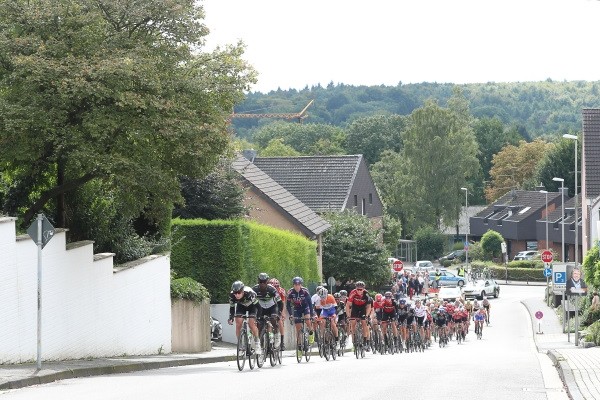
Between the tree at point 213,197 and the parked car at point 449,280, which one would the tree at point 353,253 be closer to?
the tree at point 213,197

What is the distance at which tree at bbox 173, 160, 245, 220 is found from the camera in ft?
144

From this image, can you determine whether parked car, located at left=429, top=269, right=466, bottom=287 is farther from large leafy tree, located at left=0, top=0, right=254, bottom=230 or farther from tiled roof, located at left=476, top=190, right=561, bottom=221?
large leafy tree, located at left=0, top=0, right=254, bottom=230

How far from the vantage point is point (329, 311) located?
88.6ft

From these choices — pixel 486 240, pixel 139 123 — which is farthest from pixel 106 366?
pixel 486 240

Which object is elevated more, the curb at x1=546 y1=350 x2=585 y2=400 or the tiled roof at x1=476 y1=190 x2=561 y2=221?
the tiled roof at x1=476 y1=190 x2=561 y2=221

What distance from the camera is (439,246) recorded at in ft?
416

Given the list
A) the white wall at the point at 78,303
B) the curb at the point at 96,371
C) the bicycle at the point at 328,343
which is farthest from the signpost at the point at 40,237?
the bicycle at the point at 328,343

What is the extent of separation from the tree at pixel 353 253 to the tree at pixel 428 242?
58750 millimetres

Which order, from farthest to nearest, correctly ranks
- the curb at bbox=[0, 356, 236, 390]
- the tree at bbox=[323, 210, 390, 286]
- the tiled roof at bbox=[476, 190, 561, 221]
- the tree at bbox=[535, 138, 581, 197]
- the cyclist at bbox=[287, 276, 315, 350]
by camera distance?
the tiled roof at bbox=[476, 190, 561, 221], the tree at bbox=[535, 138, 581, 197], the tree at bbox=[323, 210, 390, 286], the cyclist at bbox=[287, 276, 315, 350], the curb at bbox=[0, 356, 236, 390]

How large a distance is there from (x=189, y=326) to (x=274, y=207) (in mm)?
27585

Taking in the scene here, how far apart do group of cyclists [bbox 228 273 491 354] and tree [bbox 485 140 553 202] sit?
10166cm

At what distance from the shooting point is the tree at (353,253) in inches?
2618

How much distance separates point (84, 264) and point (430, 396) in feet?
35.3

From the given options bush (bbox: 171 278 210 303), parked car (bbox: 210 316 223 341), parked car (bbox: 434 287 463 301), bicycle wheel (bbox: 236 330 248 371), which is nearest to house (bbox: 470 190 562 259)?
parked car (bbox: 434 287 463 301)
